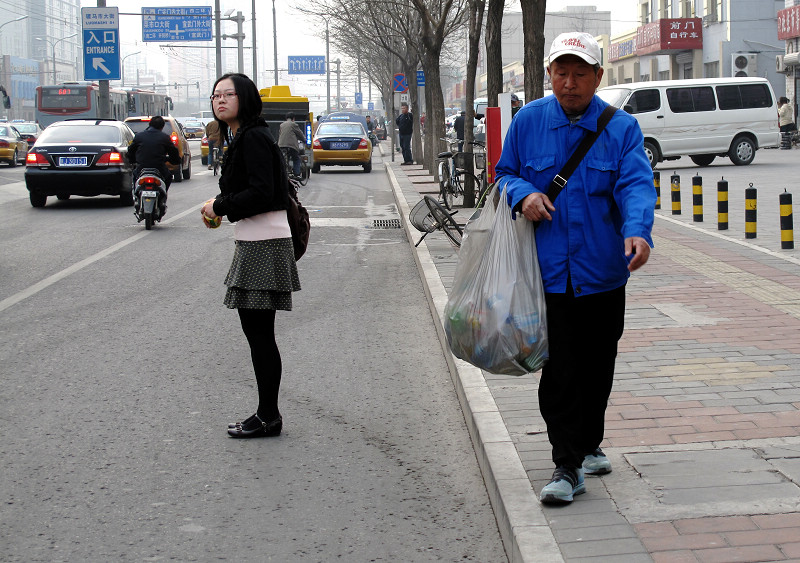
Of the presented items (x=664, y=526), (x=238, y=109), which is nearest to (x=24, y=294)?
(x=238, y=109)

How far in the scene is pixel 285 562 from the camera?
3924mm

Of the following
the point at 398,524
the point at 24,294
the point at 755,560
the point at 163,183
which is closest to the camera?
the point at 755,560

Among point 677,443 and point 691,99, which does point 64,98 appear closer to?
point 691,99

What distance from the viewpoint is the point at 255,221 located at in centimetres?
531

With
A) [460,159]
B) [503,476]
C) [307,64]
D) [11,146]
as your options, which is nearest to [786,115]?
[460,159]

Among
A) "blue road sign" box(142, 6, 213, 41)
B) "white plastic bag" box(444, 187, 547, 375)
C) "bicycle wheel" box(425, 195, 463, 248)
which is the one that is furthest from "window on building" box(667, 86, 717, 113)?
"blue road sign" box(142, 6, 213, 41)

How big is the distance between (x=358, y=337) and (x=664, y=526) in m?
4.60

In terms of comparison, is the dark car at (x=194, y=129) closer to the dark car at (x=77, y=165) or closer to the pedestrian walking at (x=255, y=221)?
the dark car at (x=77, y=165)

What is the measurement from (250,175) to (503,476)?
1877 mm

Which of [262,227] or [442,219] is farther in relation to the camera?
[442,219]

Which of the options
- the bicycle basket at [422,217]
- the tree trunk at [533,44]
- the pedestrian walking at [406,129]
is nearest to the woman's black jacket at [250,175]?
the bicycle basket at [422,217]

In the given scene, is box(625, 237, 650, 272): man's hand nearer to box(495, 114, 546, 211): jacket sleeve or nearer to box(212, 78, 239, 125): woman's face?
box(495, 114, 546, 211): jacket sleeve

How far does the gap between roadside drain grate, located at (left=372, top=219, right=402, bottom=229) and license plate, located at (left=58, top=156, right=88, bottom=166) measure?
5.37 metres

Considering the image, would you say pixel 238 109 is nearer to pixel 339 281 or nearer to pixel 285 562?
pixel 285 562
